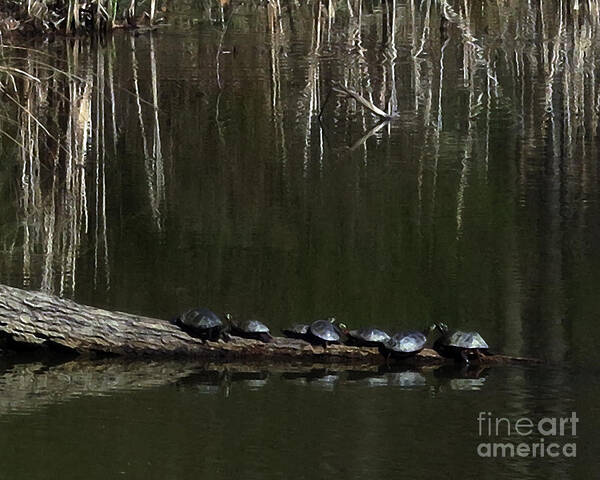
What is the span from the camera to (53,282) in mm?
6684

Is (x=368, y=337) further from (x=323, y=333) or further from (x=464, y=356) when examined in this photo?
(x=464, y=356)

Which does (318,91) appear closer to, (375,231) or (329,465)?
(375,231)

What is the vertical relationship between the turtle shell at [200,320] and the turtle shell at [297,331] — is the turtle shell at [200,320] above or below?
above

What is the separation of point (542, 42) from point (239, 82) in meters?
4.12

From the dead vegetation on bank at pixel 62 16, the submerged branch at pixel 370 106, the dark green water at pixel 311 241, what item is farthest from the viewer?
the dead vegetation on bank at pixel 62 16

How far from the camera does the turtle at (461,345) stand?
17.7 ft

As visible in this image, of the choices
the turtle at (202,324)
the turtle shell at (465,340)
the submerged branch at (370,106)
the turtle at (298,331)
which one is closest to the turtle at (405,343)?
the turtle shell at (465,340)

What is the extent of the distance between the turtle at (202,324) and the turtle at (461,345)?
907mm

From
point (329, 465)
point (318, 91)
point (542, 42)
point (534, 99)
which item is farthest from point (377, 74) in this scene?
point (329, 465)

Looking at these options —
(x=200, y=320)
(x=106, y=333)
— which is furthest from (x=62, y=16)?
(x=200, y=320)

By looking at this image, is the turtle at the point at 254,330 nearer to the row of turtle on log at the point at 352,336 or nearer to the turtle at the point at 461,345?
the row of turtle on log at the point at 352,336

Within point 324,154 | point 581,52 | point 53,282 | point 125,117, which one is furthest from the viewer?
point 581,52

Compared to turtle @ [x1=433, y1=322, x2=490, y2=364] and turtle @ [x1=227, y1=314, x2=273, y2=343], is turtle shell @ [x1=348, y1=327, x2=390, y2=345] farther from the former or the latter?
turtle @ [x1=227, y1=314, x2=273, y2=343]

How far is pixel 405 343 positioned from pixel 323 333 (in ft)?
1.12
